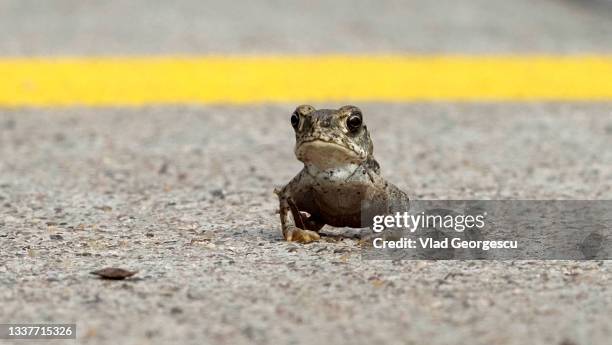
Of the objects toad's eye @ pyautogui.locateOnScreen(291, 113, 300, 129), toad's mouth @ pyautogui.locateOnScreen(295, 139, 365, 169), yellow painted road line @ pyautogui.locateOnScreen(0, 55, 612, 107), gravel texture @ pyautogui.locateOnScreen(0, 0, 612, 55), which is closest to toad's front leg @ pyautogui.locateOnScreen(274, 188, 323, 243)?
toad's mouth @ pyautogui.locateOnScreen(295, 139, 365, 169)

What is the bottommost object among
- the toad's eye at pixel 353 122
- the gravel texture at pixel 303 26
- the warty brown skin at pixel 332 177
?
the warty brown skin at pixel 332 177

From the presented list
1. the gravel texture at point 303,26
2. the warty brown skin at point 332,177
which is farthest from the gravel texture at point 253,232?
the gravel texture at point 303,26

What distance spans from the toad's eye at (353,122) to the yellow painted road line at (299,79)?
16.2ft

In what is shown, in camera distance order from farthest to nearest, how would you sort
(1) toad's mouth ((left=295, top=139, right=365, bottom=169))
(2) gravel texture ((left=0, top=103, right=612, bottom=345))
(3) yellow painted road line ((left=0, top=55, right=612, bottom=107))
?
(3) yellow painted road line ((left=0, top=55, right=612, bottom=107)) → (1) toad's mouth ((left=295, top=139, right=365, bottom=169)) → (2) gravel texture ((left=0, top=103, right=612, bottom=345))

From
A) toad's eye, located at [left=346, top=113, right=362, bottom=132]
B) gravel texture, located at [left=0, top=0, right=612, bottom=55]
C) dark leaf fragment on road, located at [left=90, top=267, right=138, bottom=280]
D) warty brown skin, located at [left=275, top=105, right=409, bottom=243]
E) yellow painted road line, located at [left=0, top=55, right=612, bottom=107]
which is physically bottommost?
dark leaf fragment on road, located at [left=90, top=267, right=138, bottom=280]

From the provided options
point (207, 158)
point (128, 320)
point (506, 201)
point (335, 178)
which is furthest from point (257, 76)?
point (128, 320)

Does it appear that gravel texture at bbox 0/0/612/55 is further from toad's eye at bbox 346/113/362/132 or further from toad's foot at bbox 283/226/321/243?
toad's eye at bbox 346/113/362/132

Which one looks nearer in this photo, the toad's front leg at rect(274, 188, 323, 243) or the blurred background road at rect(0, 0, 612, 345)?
the blurred background road at rect(0, 0, 612, 345)

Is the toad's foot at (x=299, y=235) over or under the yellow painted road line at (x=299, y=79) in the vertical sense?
under

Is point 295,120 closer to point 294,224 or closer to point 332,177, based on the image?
point 332,177

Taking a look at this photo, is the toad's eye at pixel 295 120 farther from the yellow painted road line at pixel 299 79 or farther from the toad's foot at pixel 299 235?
the yellow painted road line at pixel 299 79

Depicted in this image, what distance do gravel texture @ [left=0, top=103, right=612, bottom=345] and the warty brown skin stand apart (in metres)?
0.14

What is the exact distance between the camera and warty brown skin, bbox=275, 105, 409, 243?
5.07m

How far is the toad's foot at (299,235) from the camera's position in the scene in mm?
5395
